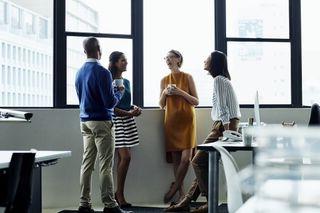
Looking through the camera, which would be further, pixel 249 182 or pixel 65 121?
pixel 65 121

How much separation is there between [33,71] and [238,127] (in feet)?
7.12

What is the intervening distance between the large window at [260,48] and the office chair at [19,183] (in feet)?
11.5

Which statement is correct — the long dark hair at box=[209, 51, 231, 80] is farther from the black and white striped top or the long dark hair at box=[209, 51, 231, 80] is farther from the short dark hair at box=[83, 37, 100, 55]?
the short dark hair at box=[83, 37, 100, 55]

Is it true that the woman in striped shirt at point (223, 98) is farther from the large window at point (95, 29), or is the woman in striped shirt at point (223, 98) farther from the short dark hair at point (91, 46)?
the large window at point (95, 29)

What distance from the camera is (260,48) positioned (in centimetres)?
525

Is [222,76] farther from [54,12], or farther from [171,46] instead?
[54,12]

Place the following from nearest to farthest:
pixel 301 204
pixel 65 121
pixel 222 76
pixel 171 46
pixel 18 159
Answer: pixel 301 204 < pixel 18 159 < pixel 222 76 < pixel 65 121 < pixel 171 46

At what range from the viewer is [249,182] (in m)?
1.05

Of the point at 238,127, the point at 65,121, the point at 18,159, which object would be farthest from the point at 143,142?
the point at 18,159

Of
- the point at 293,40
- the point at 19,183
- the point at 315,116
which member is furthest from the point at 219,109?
the point at 19,183

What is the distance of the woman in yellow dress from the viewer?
4672mm

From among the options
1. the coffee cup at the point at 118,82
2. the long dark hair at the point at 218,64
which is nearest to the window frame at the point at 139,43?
the coffee cup at the point at 118,82

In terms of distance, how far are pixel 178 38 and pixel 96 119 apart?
63.8 inches

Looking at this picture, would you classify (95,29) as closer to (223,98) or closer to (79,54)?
Result: (79,54)
